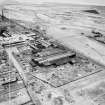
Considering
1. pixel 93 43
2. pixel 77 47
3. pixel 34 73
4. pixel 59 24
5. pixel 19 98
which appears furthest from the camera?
pixel 59 24

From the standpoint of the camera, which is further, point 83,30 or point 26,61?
point 83,30

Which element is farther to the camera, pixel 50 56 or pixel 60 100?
pixel 50 56

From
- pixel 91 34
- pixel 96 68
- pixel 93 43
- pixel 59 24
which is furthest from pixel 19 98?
pixel 59 24

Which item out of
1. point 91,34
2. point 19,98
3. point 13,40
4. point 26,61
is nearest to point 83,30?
point 91,34

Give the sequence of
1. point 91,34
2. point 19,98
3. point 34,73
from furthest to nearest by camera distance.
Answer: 1. point 91,34
2. point 34,73
3. point 19,98

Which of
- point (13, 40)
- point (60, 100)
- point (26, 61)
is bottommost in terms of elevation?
point (60, 100)

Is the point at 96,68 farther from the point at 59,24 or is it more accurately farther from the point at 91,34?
the point at 59,24

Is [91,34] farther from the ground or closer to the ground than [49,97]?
farther from the ground

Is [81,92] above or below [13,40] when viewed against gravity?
below

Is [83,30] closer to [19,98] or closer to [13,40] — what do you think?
[13,40]
